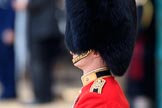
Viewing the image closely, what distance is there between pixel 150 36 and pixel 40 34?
3.77 feet

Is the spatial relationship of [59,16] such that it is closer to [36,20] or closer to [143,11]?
[36,20]

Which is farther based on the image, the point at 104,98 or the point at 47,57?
the point at 47,57

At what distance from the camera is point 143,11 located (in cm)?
609

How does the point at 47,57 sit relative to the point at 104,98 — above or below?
above

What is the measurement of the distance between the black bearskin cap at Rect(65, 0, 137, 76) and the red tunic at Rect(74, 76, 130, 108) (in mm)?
125

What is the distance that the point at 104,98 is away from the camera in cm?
296

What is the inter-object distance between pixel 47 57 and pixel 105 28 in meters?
3.95

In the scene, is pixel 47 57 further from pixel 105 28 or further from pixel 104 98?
pixel 104 98

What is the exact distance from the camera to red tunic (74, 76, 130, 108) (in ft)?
9.64

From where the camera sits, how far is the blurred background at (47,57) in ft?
20.7

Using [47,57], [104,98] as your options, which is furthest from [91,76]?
[47,57]

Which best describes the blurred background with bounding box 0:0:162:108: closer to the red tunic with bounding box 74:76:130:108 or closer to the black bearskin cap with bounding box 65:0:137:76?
the black bearskin cap with bounding box 65:0:137:76

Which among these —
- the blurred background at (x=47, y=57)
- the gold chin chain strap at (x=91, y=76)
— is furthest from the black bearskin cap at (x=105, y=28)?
the blurred background at (x=47, y=57)

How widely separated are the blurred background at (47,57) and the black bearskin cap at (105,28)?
283cm
